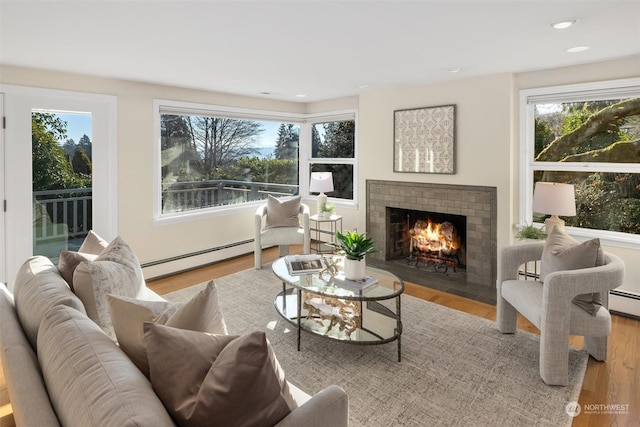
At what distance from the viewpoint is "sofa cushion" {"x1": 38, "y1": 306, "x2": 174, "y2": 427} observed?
0.95m

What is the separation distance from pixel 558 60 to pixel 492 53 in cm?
73

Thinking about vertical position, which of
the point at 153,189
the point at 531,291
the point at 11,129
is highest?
the point at 11,129

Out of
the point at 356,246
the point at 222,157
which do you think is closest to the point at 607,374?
the point at 356,246

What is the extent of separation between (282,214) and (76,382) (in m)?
3.98

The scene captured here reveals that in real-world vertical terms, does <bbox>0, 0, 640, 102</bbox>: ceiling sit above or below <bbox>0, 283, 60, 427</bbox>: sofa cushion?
above

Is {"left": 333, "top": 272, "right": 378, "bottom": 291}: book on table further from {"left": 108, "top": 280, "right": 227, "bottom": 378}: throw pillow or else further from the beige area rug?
{"left": 108, "top": 280, "right": 227, "bottom": 378}: throw pillow

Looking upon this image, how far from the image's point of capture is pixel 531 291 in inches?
107

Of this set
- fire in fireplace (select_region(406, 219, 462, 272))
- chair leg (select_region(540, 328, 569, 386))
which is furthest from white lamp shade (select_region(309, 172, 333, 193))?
chair leg (select_region(540, 328, 569, 386))

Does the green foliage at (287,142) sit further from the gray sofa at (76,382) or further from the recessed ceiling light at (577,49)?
the gray sofa at (76,382)

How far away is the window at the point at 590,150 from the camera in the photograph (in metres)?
3.38

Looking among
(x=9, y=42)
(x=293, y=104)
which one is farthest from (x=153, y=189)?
(x=293, y=104)

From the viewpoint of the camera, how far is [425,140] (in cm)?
445

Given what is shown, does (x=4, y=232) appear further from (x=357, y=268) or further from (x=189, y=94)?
(x=357, y=268)

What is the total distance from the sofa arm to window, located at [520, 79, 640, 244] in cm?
341
